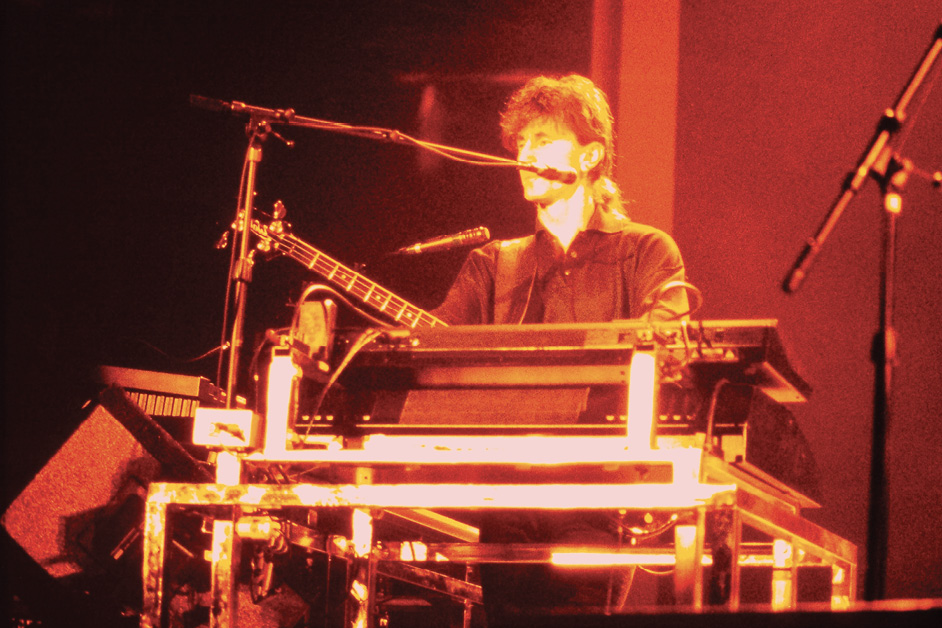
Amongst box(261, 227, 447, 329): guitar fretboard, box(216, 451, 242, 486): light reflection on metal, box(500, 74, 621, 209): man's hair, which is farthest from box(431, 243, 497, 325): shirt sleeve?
box(216, 451, 242, 486): light reflection on metal

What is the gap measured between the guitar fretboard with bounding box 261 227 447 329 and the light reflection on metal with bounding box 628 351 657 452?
1.04 m

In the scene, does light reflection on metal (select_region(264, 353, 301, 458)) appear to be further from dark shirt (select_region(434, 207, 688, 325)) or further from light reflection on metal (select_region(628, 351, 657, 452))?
dark shirt (select_region(434, 207, 688, 325))

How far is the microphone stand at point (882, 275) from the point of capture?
1.54m

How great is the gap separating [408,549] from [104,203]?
219 centimetres

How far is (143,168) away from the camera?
13.3 ft

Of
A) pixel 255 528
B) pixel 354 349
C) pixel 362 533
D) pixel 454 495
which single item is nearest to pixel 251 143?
pixel 354 349

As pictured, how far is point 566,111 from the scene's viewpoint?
9.93 feet

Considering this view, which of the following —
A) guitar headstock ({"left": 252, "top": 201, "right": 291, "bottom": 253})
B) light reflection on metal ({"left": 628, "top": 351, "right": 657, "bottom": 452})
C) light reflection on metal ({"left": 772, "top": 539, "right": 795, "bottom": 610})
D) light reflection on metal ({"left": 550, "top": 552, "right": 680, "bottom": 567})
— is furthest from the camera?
guitar headstock ({"left": 252, "top": 201, "right": 291, "bottom": 253})

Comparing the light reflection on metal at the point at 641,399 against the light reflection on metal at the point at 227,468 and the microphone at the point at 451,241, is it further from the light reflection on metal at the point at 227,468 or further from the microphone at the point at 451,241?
the microphone at the point at 451,241

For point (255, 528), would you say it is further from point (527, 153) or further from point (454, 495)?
point (527, 153)

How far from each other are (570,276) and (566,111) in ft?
1.57

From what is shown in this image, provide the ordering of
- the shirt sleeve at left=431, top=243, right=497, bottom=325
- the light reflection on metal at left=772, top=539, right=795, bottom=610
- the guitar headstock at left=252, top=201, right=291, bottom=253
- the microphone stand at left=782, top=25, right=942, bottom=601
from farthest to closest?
the guitar headstock at left=252, top=201, right=291, bottom=253 → the shirt sleeve at left=431, top=243, right=497, bottom=325 → the light reflection on metal at left=772, top=539, right=795, bottom=610 → the microphone stand at left=782, top=25, right=942, bottom=601

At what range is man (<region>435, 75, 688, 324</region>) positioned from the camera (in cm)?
293

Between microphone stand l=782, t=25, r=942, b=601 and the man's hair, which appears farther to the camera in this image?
the man's hair
